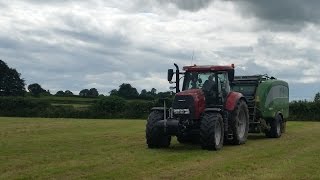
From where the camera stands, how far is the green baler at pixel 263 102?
2286 cm

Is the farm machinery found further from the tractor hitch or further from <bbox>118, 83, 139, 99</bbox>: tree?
<bbox>118, 83, 139, 99</bbox>: tree

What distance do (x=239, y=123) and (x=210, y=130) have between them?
3.58 metres

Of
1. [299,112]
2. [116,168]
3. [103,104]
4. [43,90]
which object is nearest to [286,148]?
[116,168]

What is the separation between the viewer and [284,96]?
26047mm

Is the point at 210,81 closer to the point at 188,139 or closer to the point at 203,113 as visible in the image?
the point at 203,113

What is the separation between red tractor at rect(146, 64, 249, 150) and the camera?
16578 millimetres

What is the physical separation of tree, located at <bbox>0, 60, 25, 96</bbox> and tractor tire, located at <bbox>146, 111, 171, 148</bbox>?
2925 inches

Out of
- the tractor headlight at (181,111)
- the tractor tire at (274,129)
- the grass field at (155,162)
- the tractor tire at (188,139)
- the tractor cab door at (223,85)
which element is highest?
the tractor cab door at (223,85)

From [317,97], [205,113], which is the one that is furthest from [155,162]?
[317,97]

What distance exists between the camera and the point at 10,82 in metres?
89.8

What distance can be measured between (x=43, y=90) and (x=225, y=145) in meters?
85.5

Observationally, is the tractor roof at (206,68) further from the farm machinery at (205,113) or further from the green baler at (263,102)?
Answer: the green baler at (263,102)

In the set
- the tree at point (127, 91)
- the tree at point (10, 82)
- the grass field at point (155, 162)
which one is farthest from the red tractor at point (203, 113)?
the tree at point (10, 82)

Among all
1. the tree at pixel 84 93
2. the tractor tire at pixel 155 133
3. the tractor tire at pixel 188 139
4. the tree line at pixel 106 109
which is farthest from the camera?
the tree at pixel 84 93
